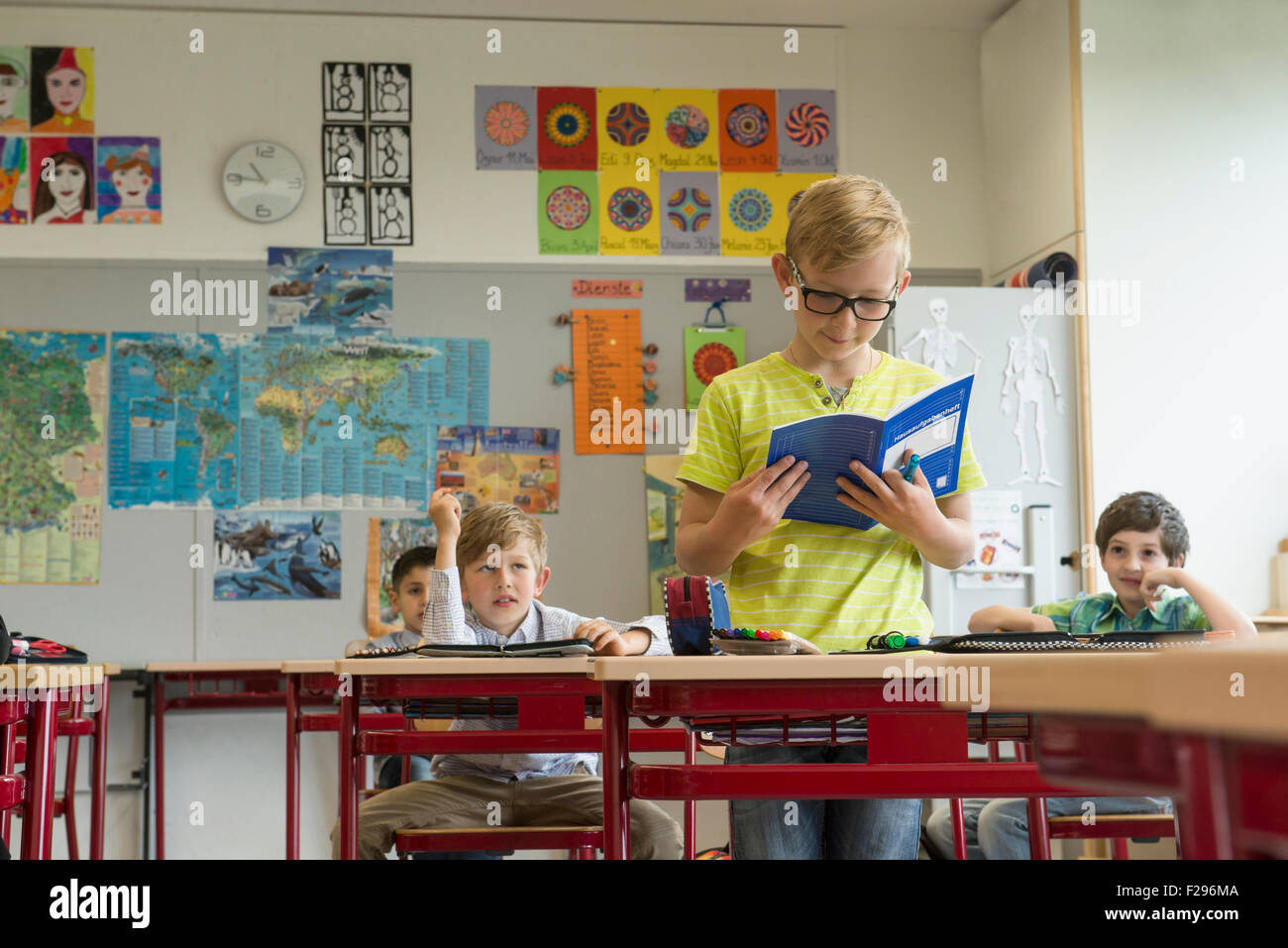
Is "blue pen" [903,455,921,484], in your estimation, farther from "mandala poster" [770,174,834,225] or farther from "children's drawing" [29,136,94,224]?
"children's drawing" [29,136,94,224]

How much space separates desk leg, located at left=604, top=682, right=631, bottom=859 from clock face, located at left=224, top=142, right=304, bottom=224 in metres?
3.67

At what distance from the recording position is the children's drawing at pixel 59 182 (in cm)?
456

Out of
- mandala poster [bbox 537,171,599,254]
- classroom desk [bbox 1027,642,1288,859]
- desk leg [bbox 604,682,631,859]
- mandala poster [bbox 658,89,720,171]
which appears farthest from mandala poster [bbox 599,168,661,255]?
classroom desk [bbox 1027,642,1288,859]

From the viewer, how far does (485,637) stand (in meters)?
2.74

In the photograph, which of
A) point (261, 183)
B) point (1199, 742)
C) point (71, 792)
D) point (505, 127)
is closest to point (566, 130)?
point (505, 127)

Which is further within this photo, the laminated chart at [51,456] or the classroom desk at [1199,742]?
the laminated chart at [51,456]

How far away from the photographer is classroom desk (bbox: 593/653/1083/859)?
123 centimetres

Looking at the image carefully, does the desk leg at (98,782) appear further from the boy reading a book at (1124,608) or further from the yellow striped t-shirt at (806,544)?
the boy reading a book at (1124,608)

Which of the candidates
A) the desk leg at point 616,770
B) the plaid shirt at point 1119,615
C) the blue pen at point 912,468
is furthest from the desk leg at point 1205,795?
the plaid shirt at point 1119,615

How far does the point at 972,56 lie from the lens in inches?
199

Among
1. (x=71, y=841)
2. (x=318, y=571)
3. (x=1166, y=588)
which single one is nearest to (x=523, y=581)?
(x=71, y=841)

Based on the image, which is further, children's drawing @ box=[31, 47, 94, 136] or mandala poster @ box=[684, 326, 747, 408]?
mandala poster @ box=[684, 326, 747, 408]
